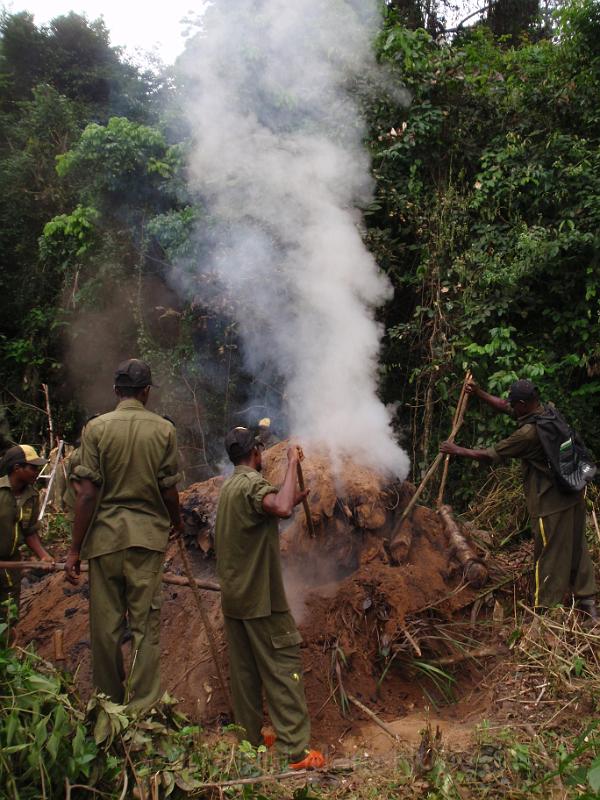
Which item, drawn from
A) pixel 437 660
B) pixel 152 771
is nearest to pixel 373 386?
pixel 437 660

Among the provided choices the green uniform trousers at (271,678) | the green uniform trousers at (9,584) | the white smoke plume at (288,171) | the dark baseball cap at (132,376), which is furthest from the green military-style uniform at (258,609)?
the white smoke plume at (288,171)

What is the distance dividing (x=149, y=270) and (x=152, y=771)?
7.38 m

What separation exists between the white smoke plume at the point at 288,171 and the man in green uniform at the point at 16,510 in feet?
10.7

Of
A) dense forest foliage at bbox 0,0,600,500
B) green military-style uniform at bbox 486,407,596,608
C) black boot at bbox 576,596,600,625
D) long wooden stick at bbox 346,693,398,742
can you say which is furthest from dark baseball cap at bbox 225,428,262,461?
dense forest foliage at bbox 0,0,600,500

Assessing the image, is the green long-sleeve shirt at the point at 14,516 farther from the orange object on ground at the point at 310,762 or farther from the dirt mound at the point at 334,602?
the orange object on ground at the point at 310,762

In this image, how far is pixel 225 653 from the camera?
15.0 ft

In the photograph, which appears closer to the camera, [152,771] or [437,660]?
[152,771]

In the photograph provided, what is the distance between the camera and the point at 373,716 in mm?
3990

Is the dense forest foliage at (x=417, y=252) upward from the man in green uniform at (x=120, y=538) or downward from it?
upward

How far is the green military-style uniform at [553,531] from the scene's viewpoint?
4590mm

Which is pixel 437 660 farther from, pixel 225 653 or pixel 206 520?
pixel 206 520

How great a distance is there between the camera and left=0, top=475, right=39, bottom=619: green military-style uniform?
4.20m

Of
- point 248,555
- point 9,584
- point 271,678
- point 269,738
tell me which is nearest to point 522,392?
point 248,555

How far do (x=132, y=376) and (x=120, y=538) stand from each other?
Answer: 91 cm
